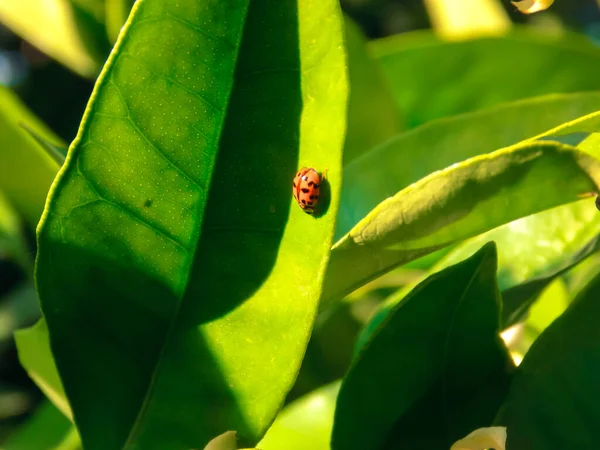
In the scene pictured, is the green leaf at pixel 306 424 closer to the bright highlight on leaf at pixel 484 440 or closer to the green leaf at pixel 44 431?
the bright highlight on leaf at pixel 484 440

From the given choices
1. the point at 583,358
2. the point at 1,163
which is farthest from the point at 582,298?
the point at 1,163

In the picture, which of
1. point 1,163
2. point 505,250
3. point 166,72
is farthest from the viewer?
point 1,163

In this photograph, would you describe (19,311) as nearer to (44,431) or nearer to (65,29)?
(44,431)

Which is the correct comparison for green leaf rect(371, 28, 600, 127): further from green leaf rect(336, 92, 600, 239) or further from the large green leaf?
the large green leaf

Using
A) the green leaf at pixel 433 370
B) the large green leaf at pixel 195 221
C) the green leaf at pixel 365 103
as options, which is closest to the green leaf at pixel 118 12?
the green leaf at pixel 365 103

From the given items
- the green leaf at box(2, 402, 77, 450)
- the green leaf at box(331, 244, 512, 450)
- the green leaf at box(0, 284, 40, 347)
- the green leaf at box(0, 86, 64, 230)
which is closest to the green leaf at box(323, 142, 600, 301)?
the green leaf at box(331, 244, 512, 450)

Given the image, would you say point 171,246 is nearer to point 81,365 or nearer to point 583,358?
point 81,365

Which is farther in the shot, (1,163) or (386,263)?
(1,163)
